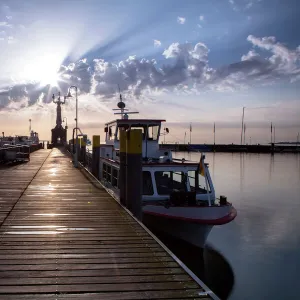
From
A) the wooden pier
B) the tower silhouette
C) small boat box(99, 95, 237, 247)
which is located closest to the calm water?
small boat box(99, 95, 237, 247)

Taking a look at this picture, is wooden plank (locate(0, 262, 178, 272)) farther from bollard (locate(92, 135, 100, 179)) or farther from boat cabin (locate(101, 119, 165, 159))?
bollard (locate(92, 135, 100, 179))

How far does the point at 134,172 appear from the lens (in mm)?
10859

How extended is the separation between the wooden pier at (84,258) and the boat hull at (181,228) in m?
3.80

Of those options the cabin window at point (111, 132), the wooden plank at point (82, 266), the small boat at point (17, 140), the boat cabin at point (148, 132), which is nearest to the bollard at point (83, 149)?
the cabin window at point (111, 132)

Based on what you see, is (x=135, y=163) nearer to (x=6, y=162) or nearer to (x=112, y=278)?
(x=112, y=278)

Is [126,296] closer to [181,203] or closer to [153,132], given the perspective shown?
[181,203]

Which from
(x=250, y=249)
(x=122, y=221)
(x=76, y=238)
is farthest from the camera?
(x=250, y=249)

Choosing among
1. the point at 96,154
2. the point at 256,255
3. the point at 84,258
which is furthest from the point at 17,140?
the point at 84,258

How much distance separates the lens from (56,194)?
523 inches

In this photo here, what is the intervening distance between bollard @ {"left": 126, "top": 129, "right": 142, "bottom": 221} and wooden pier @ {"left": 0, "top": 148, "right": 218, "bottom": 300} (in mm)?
434

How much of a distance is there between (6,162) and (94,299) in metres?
25.2

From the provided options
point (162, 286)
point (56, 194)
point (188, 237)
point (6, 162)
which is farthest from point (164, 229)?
point (6, 162)

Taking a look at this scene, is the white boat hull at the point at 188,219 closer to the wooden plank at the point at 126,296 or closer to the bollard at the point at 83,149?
the wooden plank at the point at 126,296

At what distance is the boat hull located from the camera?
46.6ft
